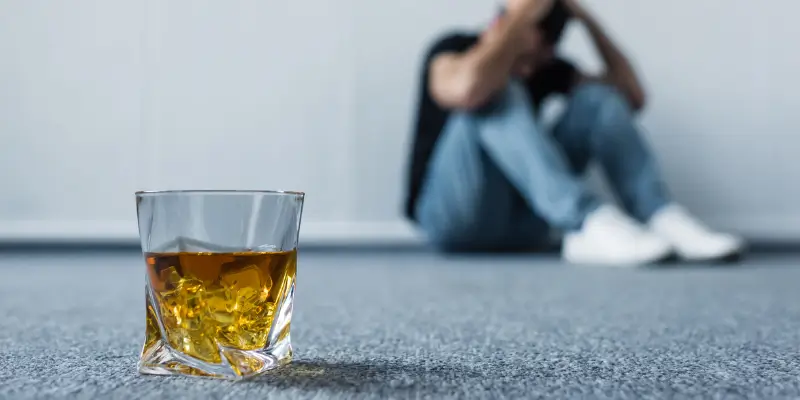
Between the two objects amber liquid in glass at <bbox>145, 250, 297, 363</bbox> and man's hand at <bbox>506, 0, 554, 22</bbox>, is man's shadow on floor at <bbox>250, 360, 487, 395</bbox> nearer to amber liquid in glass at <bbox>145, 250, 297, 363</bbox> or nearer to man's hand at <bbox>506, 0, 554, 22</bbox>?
amber liquid in glass at <bbox>145, 250, 297, 363</bbox>

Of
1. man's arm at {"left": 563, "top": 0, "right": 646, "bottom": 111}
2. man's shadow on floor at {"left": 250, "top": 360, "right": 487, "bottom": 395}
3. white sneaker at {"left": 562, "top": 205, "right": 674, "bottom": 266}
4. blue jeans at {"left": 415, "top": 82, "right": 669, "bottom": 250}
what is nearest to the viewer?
man's shadow on floor at {"left": 250, "top": 360, "right": 487, "bottom": 395}

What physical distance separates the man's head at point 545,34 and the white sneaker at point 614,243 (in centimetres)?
38

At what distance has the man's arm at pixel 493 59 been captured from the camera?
1416 millimetres

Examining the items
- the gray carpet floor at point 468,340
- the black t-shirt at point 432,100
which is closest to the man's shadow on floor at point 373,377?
the gray carpet floor at point 468,340

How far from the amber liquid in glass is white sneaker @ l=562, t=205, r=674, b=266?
42.6 inches

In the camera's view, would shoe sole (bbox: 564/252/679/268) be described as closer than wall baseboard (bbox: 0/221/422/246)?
Yes

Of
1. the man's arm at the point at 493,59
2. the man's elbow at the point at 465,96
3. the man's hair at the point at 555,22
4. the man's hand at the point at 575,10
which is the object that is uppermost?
the man's hand at the point at 575,10

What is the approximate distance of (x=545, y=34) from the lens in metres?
1.58

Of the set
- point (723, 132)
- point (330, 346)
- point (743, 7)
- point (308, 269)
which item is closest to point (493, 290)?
point (330, 346)

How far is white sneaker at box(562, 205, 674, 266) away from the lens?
1348 mm

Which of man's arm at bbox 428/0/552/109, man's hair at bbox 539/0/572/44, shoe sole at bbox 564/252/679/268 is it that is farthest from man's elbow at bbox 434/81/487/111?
shoe sole at bbox 564/252/679/268

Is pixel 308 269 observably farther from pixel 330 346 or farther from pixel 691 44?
pixel 691 44

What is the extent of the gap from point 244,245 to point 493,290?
65cm

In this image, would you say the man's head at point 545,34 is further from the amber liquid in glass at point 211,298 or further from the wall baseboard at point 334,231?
the amber liquid in glass at point 211,298
